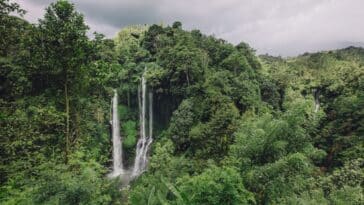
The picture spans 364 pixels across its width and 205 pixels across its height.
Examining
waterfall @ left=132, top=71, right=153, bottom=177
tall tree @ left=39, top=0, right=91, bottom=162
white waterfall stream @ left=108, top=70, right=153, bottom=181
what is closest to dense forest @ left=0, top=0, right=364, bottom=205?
tall tree @ left=39, top=0, right=91, bottom=162

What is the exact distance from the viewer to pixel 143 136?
103 ft

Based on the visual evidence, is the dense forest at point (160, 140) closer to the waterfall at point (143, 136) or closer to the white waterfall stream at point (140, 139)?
the white waterfall stream at point (140, 139)

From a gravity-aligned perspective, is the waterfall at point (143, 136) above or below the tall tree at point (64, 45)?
below

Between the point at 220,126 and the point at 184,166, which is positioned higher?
the point at 220,126

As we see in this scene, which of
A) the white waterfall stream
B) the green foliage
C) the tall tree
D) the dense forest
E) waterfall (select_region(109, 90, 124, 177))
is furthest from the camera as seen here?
waterfall (select_region(109, 90, 124, 177))

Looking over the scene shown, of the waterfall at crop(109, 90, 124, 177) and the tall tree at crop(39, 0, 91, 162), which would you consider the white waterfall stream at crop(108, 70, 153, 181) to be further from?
the tall tree at crop(39, 0, 91, 162)

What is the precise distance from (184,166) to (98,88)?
12.7 m

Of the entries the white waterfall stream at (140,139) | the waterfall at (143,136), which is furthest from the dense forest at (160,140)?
the waterfall at (143,136)

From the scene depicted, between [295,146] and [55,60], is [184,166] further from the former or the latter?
[55,60]

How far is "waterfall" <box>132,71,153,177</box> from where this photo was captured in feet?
95.5

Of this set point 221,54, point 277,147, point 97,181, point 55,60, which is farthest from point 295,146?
point 221,54

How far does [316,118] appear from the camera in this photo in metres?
12.6

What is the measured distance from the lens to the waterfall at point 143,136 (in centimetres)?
2911

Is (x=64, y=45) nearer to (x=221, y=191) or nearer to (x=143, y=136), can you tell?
(x=221, y=191)
